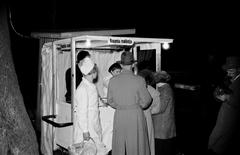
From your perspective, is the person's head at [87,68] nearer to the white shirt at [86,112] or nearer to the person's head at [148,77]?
the white shirt at [86,112]

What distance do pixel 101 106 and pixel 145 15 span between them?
1485 centimetres

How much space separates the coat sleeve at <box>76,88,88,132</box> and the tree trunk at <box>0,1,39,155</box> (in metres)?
1.21

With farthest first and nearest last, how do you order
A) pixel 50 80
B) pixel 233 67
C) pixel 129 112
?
pixel 50 80
pixel 233 67
pixel 129 112

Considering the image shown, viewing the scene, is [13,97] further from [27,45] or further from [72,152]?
[27,45]

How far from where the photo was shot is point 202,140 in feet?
25.6

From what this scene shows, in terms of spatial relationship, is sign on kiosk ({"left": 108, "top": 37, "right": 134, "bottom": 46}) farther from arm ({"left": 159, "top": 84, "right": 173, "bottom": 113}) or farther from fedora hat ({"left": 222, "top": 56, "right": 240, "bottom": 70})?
fedora hat ({"left": 222, "top": 56, "right": 240, "bottom": 70})

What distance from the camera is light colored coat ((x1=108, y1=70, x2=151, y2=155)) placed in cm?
477

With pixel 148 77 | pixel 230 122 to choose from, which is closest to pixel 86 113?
pixel 148 77

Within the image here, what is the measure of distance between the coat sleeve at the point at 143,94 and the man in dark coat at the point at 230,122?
1.43 meters

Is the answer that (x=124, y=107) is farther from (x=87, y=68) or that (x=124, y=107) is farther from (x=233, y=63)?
(x=233, y=63)

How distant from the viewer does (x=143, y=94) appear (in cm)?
477

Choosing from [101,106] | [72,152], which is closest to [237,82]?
[101,106]

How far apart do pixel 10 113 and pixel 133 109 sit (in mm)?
2034

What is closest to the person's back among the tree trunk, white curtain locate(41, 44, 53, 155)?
the tree trunk
